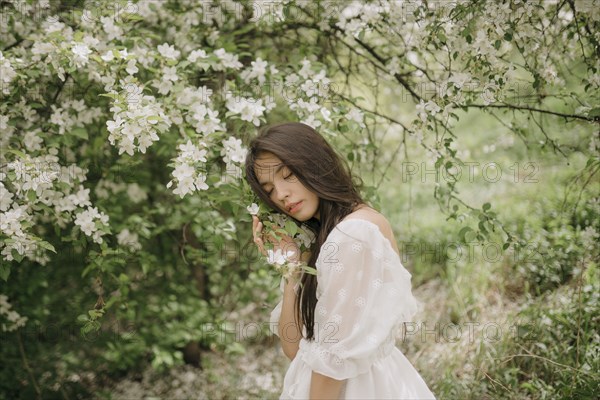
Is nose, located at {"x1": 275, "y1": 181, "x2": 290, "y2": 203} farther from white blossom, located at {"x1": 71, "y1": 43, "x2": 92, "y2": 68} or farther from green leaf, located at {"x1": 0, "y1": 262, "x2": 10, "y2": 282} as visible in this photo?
green leaf, located at {"x1": 0, "y1": 262, "x2": 10, "y2": 282}

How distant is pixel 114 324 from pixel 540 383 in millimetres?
3003

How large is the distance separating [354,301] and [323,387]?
0.27 metres

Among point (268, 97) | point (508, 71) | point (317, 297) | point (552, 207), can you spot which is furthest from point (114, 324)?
point (552, 207)

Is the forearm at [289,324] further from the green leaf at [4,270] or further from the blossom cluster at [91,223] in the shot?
the green leaf at [4,270]

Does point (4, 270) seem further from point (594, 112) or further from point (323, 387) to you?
point (594, 112)

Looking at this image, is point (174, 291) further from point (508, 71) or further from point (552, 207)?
point (552, 207)

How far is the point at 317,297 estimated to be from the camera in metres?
1.72

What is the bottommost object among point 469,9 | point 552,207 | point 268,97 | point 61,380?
point 61,380

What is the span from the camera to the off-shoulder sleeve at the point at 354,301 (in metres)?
1.58

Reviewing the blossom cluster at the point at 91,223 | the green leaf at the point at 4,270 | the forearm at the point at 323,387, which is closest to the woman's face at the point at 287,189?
the forearm at the point at 323,387

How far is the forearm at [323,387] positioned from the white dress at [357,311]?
3cm

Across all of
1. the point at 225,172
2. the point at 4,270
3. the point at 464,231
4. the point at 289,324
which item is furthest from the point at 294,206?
the point at 4,270

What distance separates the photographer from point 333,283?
1.61 meters

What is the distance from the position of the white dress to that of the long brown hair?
134 millimetres
